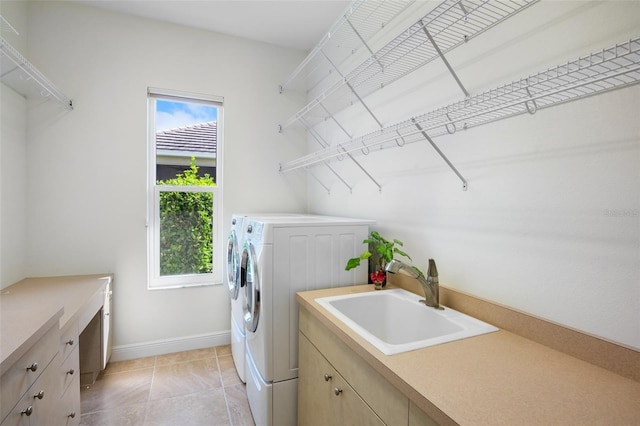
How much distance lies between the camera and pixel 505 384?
82 centimetres

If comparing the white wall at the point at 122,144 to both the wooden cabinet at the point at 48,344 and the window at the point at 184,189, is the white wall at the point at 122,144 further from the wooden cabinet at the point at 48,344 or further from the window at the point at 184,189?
the wooden cabinet at the point at 48,344

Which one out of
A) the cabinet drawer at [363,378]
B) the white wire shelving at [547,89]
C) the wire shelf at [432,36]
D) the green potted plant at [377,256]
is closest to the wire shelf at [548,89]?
the white wire shelving at [547,89]

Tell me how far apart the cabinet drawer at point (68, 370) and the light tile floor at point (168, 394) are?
19.9 inches

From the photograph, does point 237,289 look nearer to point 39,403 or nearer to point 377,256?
point 377,256

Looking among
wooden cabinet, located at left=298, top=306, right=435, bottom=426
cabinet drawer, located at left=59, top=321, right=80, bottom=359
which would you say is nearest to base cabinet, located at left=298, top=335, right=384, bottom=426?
wooden cabinet, located at left=298, top=306, right=435, bottom=426

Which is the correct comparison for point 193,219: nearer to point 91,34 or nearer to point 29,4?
point 91,34

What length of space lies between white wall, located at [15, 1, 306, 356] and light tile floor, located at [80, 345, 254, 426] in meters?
0.28

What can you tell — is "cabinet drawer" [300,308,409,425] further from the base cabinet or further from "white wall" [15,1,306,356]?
"white wall" [15,1,306,356]

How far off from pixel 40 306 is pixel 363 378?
1.68 metres

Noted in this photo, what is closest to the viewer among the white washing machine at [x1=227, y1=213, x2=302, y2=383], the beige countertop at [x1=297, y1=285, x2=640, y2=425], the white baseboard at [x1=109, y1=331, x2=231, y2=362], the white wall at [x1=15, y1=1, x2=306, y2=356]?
the beige countertop at [x1=297, y1=285, x2=640, y2=425]

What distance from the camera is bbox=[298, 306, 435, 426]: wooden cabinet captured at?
3.03 ft

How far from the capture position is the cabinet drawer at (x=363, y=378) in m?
0.90

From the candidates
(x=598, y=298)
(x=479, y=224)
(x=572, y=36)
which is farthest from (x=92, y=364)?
(x=572, y=36)

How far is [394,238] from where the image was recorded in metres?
1.91
